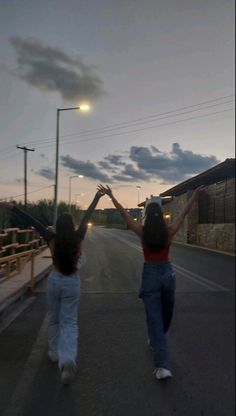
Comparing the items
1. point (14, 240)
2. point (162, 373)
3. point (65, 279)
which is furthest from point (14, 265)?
point (162, 373)

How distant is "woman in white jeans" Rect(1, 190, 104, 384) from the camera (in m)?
3.19

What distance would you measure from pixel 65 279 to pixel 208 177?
79.4 inches

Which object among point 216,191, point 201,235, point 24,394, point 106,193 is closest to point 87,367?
point 24,394

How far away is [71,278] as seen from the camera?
3564mm

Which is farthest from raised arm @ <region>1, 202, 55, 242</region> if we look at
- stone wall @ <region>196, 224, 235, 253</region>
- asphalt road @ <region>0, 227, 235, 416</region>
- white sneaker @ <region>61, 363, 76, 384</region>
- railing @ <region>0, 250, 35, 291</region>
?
railing @ <region>0, 250, 35, 291</region>

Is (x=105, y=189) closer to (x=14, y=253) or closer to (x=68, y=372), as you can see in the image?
(x=68, y=372)

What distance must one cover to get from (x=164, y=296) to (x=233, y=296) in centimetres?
177

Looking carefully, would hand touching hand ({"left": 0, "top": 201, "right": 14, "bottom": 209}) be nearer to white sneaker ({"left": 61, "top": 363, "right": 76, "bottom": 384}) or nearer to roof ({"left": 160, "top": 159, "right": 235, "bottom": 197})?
white sneaker ({"left": 61, "top": 363, "right": 76, "bottom": 384})

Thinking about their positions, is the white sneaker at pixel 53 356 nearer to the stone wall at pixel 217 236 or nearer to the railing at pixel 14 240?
the stone wall at pixel 217 236

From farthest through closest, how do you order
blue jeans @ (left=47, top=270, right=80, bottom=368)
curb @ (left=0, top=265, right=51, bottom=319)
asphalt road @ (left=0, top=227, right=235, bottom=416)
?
curb @ (left=0, top=265, right=51, bottom=319) < blue jeans @ (left=47, top=270, right=80, bottom=368) < asphalt road @ (left=0, top=227, right=235, bottom=416)

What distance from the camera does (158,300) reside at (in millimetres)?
3240

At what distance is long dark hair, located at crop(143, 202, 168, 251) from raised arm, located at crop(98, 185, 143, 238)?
0.22 feet

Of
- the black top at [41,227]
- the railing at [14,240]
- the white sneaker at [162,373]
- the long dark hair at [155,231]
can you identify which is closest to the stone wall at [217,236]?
the long dark hair at [155,231]

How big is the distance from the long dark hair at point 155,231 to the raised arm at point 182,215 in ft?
0.28
